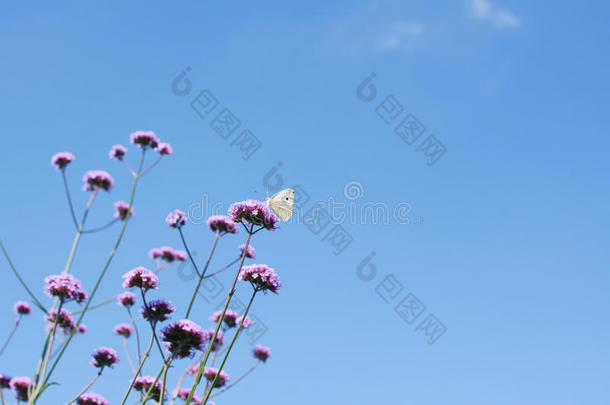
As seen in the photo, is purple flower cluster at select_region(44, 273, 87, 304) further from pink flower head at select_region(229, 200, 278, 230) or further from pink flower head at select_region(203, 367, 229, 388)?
pink flower head at select_region(203, 367, 229, 388)

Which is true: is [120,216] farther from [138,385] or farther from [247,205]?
[247,205]

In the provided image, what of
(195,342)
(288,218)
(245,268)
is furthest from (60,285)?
(288,218)

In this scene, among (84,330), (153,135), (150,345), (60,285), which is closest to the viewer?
(150,345)

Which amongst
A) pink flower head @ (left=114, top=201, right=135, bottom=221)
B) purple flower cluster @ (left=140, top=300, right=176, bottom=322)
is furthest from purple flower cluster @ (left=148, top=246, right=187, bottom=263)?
purple flower cluster @ (left=140, top=300, right=176, bottom=322)

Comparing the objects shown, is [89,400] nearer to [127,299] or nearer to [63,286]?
[127,299]

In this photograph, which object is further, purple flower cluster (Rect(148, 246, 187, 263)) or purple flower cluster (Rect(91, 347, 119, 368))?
purple flower cluster (Rect(148, 246, 187, 263))

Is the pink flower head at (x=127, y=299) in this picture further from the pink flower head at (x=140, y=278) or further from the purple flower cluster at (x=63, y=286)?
the pink flower head at (x=140, y=278)

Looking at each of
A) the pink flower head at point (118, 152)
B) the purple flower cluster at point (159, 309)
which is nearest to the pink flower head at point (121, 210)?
the pink flower head at point (118, 152)
